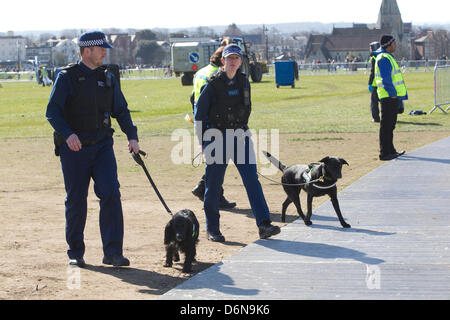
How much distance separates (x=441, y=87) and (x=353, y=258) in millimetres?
18477

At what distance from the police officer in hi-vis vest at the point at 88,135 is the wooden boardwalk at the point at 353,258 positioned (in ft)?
3.32

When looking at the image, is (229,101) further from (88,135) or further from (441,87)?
(441,87)

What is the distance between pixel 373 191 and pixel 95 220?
11.7ft

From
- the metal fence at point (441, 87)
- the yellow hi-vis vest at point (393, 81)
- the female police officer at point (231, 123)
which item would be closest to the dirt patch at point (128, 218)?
the female police officer at point (231, 123)

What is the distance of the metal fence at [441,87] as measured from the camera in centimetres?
2338

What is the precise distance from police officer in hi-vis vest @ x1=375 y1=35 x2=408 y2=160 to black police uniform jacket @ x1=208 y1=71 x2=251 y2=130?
635cm

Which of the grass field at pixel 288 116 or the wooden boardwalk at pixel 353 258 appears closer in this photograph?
the wooden boardwalk at pixel 353 258

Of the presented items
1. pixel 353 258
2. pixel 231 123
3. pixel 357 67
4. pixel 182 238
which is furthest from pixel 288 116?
pixel 357 67

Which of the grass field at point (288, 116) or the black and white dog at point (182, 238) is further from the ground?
the black and white dog at point (182, 238)

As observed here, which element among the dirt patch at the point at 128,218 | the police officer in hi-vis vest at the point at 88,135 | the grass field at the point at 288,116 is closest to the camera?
the dirt patch at the point at 128,218

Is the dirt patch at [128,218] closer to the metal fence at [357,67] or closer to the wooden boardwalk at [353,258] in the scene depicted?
the wooden boardwalk at [353,258]

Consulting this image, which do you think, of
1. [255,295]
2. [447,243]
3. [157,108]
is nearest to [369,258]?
[447,243]

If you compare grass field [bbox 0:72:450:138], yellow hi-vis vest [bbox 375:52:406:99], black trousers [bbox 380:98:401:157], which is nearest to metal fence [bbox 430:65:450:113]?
grass field [bbox 0:72:450:138]

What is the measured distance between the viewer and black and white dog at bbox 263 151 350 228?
7.94 meters
